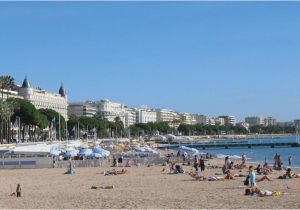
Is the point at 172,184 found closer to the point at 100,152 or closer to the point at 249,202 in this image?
the point at 249,202

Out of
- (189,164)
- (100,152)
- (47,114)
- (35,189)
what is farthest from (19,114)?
(35,189)

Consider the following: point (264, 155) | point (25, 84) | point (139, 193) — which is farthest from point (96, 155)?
point (25, 84)

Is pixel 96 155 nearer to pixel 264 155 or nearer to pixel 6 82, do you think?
pixel 264 155

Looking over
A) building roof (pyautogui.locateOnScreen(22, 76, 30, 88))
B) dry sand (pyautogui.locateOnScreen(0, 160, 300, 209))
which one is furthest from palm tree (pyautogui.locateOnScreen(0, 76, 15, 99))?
building roof (pyautogui.locateOnScreen(22, 76, 30, 88))

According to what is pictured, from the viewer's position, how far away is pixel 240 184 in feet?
104

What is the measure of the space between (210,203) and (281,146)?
4755 inches

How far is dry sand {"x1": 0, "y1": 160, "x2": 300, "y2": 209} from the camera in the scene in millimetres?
23375

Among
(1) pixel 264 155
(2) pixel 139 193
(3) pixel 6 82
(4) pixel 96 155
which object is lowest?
(1) pixel 264 155

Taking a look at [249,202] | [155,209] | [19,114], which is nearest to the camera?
[155,209]

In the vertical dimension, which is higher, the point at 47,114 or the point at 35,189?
the point at 47,114

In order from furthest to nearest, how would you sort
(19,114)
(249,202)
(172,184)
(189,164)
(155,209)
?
(19,114)
(189,164)
(172,184)
(249,202)
(155,209)

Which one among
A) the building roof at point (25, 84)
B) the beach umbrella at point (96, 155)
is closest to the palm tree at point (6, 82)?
the beach umbrella at point (96, 155)

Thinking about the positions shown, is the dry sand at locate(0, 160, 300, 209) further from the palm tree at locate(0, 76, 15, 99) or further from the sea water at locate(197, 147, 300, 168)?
the palm tree at locate(0, 76, 15, 99)

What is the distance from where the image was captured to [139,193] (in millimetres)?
28172
